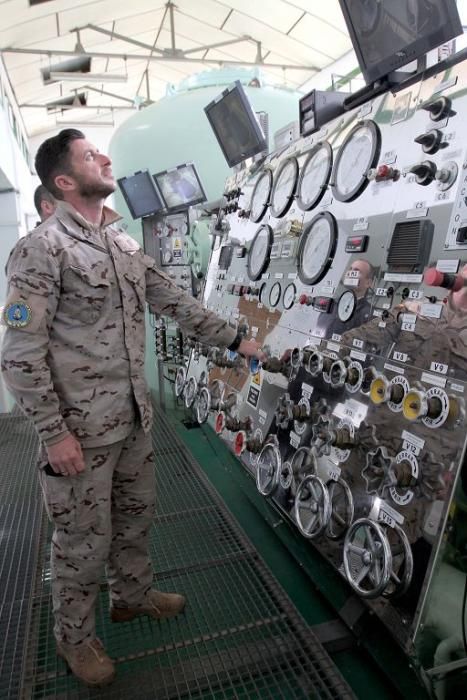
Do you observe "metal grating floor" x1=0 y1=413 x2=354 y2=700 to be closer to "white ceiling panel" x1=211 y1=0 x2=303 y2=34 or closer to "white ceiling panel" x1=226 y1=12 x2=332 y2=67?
"white ceiling panel" x1=211 y1=0 x2=303 y2=34

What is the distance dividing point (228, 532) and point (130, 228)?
12.3 feet

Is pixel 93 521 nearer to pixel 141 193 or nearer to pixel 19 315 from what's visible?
pixel 19 315

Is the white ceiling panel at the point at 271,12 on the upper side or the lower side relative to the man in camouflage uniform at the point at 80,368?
upper

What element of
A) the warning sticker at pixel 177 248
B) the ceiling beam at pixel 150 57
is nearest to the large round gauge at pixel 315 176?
the warning sticker at pixel 177 248

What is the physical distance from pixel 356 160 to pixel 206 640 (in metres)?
1.87

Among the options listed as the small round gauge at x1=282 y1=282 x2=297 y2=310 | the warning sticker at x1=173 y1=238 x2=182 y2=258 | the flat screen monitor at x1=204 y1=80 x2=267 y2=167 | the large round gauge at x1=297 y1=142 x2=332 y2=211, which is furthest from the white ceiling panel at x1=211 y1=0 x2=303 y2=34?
the small round gauge at x1=282 y1=282 x2=297 y2=310

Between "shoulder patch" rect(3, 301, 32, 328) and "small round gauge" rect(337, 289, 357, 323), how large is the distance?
3.51ft

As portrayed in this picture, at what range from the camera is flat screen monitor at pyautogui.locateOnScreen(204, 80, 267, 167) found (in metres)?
2.85

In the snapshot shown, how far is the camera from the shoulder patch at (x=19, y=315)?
4.30 feet

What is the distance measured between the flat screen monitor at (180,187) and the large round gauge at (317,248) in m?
2.04

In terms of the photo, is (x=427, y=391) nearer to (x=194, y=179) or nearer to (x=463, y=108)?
(x=463, y=108)

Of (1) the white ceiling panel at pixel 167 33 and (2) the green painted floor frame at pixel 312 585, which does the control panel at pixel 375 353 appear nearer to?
(2) the green painted floor frame at pixel 312 585

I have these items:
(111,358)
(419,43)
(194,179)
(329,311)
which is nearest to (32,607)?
(111,358)

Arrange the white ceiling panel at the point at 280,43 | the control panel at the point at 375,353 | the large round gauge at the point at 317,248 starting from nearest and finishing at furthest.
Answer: the control panel at the point at 375,353 → the large round gauge at the point at 317,248 → the white ceiling panel at the point at 280,43
